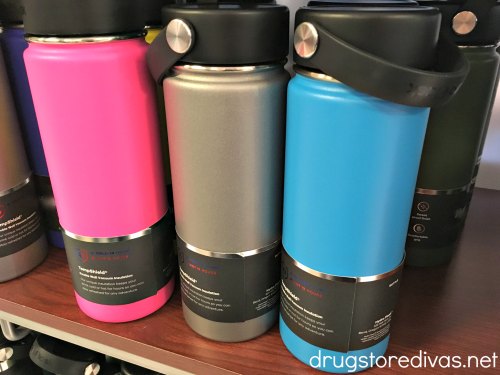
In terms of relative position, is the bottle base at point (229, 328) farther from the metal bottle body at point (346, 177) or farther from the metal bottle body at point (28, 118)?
the metal bottle body at point (28, 118)

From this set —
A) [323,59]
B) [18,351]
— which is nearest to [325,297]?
[323,59]

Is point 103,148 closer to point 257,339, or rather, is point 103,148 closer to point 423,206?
point 257,339

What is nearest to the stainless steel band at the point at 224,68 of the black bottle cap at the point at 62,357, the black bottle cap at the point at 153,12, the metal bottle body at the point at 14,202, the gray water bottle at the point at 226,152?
the gray water bottle at the point at 226,152

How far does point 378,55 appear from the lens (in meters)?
0.33

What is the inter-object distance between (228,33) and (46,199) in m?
0.37

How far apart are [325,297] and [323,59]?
0.70ft

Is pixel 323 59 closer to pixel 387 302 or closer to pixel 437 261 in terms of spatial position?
pixel 387 302

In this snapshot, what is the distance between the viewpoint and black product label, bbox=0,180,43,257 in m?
0.54

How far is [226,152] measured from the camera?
1.31 feet

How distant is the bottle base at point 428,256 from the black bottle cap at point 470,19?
25 centimetres

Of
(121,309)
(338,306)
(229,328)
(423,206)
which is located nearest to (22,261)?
(121,309)

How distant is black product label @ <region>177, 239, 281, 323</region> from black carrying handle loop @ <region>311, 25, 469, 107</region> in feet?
0.66

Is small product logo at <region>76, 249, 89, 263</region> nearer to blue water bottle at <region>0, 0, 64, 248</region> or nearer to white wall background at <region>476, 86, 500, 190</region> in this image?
blue water bottle at <region>0, 0, 64, 248</region>

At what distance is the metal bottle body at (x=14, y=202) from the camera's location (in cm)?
52
